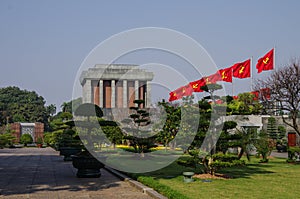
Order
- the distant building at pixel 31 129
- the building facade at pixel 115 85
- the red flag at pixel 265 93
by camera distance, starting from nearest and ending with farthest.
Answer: the red flag at pixel 265 93 → the distant building at pixel 31 129 → the building facade at pixel 115 85

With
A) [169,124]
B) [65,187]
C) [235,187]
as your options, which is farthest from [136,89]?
[235,187]

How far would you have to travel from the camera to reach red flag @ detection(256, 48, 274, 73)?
2420 cm

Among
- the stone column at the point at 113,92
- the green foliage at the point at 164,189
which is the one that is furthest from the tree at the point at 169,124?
the stone column at the point at 113,92

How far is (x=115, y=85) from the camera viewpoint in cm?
6175

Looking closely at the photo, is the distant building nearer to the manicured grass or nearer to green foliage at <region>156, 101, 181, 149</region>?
green foliage at <region>156, 101, 181, 149</region>

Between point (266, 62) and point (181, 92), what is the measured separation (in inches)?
401

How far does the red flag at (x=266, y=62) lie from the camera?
2420 centimetres

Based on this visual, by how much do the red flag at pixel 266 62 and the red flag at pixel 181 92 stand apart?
6317mm

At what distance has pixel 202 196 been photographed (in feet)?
27.8

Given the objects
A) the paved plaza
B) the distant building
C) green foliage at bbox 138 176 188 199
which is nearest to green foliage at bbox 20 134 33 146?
the distant building

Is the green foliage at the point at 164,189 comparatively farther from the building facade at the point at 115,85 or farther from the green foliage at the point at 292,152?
the building facade at the point at 115,85

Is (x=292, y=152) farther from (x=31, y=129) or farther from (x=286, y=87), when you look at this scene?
(x=31, y=129)

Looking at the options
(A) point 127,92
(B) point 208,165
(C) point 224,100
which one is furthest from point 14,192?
(A) point 127,92

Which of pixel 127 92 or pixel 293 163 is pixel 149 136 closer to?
pixel 293 163
